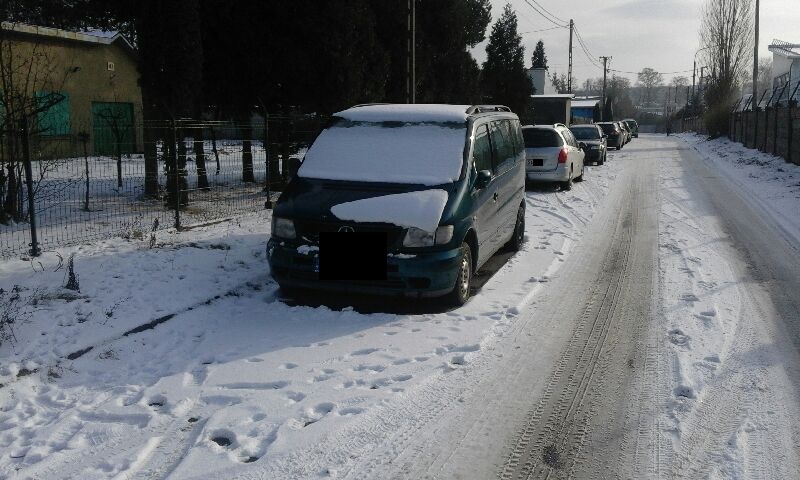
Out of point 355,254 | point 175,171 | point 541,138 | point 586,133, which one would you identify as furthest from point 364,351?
point 586,133

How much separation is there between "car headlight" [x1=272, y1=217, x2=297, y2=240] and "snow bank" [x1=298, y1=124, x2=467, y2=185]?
72 centimetres

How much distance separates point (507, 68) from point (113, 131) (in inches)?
851

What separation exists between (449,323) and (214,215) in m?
6.56

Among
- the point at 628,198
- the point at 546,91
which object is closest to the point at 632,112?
the point at 546,91

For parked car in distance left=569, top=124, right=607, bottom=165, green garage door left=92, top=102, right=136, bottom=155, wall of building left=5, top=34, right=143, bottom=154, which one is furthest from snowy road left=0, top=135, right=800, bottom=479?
parked car in distance left=569, top=124, right=607, bottom=165

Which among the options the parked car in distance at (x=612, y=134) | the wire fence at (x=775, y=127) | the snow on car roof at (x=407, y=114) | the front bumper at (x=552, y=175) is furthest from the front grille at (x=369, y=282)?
the parked car in distance at (x=612, y=134)

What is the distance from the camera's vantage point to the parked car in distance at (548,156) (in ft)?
56.2

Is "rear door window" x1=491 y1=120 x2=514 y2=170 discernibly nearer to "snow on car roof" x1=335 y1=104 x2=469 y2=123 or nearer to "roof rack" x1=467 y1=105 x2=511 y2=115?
"roof rack" x1=467 y1=105 x2=511 y2=115

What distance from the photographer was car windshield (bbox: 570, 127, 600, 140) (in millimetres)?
26812

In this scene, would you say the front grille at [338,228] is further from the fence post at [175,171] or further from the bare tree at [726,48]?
the bare tree at [726,48]

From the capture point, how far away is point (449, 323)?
6387mm

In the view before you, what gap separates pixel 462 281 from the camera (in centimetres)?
694

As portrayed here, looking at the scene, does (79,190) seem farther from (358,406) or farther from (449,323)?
(358,406)

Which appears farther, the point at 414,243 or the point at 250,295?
the point at 250,295
